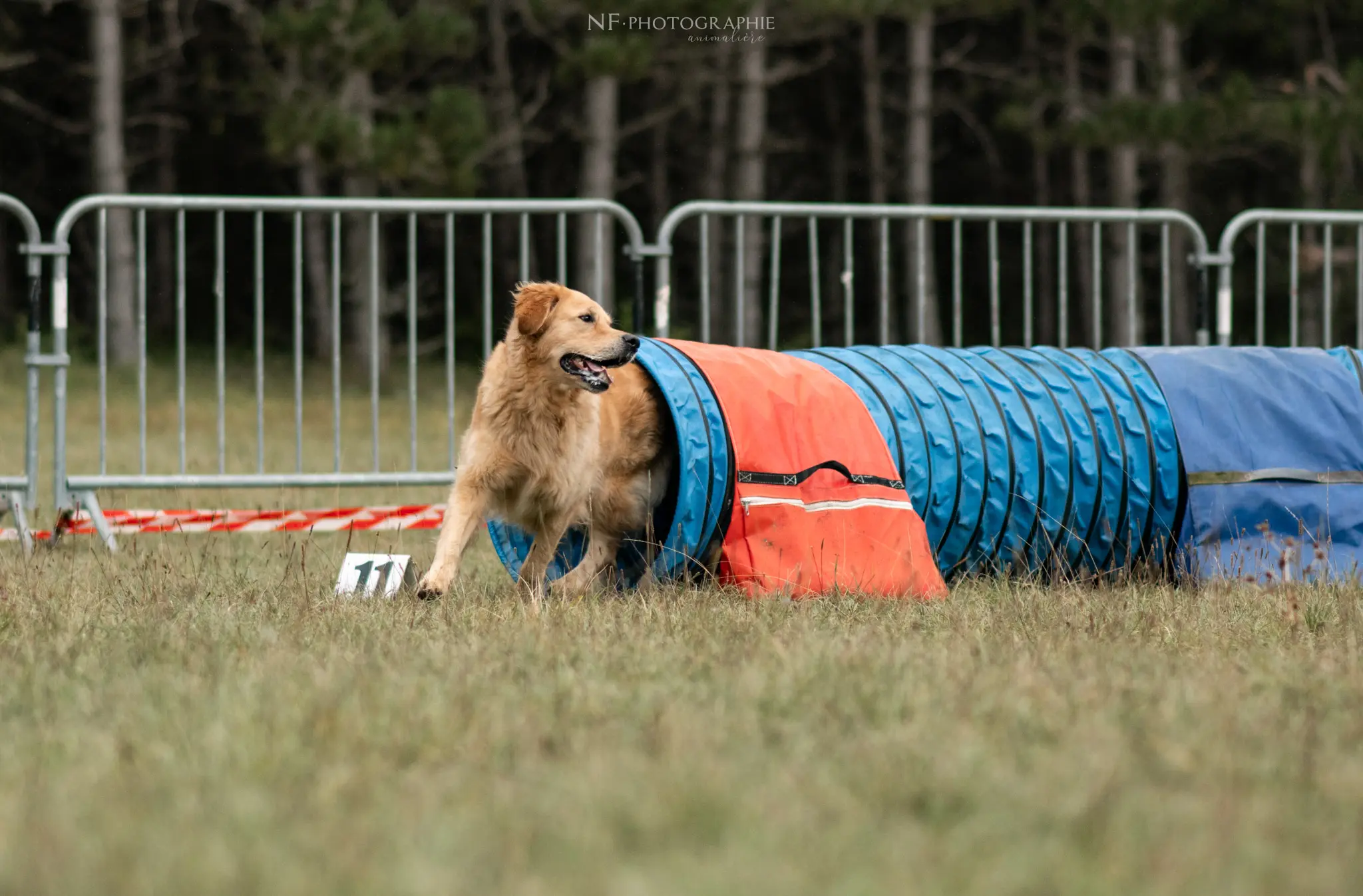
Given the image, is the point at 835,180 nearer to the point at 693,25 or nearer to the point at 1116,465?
the point at 693,25

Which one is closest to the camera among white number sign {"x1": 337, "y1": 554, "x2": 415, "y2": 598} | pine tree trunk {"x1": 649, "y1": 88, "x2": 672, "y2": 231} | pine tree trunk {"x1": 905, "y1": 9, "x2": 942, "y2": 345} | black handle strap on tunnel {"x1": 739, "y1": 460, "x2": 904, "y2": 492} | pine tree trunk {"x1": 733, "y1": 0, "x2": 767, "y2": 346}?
white number sign {"x1": 337, "y1": 554, "x2": 415, "y2": 598}

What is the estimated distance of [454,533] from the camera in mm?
5383

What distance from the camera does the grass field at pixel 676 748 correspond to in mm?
2424

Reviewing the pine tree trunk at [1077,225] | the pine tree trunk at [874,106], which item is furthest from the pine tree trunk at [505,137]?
the pine tree trunk at [1077,225]

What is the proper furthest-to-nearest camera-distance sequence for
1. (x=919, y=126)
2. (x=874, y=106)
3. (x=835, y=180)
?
(x=835, y=180) < (x=874, y=106) < (x=919, y=126)

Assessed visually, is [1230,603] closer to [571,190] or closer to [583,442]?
[583,442]

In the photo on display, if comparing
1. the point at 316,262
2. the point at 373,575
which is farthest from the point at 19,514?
the point at 316,262

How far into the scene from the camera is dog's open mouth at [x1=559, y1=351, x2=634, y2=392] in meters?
5.53

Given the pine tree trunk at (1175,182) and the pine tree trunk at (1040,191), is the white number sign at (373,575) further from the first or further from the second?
the pine tree trunk at (1040,191)

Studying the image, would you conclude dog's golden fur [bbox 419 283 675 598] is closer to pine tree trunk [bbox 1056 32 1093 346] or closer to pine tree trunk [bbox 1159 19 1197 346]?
pine tree trunk [bbox 1159 19 1197 346]

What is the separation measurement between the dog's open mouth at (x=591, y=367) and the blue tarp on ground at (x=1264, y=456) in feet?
7.45

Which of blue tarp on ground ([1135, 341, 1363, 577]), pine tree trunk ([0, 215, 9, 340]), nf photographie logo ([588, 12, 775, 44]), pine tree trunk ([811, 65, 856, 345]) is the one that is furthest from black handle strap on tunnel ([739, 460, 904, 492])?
pine tree trunk ([811, 65, 856, 345])

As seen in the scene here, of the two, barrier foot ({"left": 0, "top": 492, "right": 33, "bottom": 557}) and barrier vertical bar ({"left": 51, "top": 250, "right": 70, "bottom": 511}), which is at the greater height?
barrier vertical bar ({"left": 51, "top": 250, "right": 70, "bottom": 511})

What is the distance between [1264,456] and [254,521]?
4.46 metres
